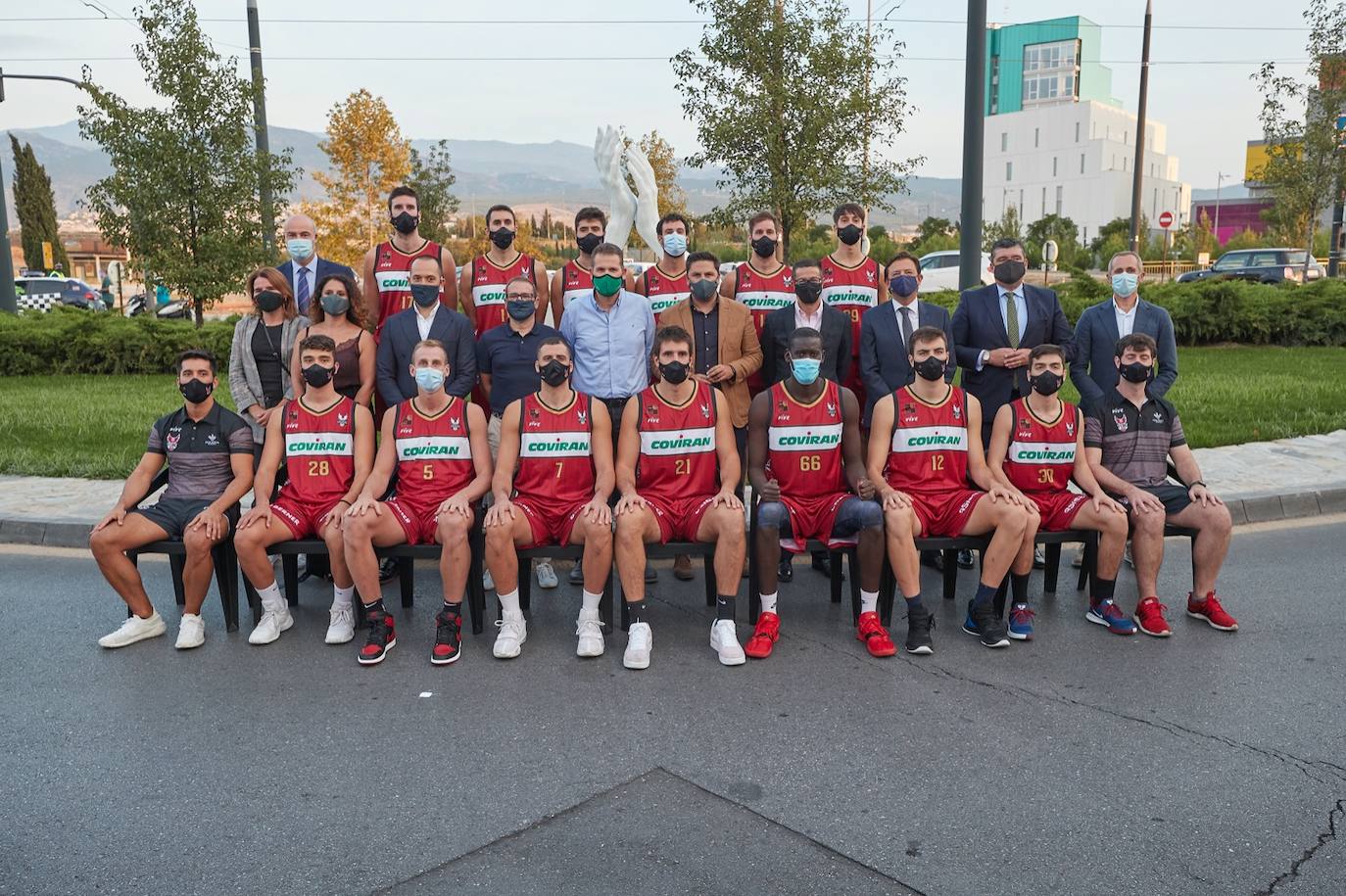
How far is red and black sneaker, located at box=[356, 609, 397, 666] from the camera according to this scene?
5.64 m

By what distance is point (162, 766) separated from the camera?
4434mm

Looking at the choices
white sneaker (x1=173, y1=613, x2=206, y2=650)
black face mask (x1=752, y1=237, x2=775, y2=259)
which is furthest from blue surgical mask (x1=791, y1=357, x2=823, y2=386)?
white sneaker (x1=173, y1=613, x2=206, y2=650)

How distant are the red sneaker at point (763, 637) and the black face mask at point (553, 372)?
178 cm

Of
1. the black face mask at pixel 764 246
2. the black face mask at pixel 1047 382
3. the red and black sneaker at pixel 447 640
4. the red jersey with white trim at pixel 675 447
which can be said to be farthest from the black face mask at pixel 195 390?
the black face mask at pixel 1047 382

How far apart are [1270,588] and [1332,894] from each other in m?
3.73

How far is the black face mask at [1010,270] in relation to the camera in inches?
279

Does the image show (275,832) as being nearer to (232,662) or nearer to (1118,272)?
(232,662)

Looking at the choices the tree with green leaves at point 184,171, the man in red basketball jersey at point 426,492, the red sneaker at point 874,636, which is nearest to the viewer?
the red sneaker at point 874,636

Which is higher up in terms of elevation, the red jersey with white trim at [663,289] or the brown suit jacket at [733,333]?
the red jersey with white trim at [663,289]

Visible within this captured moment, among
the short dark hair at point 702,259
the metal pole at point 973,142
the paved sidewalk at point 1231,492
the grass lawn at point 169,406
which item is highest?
the metal pole at point 973,142

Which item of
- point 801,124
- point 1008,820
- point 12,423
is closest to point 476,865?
point 1008,820

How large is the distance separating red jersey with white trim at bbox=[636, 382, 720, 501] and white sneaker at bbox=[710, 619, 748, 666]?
85cm

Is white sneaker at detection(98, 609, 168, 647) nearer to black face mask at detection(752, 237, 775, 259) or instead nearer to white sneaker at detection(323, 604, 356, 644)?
white sneaker at detection(323, 604, 356, 644)

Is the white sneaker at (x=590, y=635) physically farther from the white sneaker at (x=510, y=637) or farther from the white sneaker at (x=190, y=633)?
the white sneaker at (x=190, y=633)
